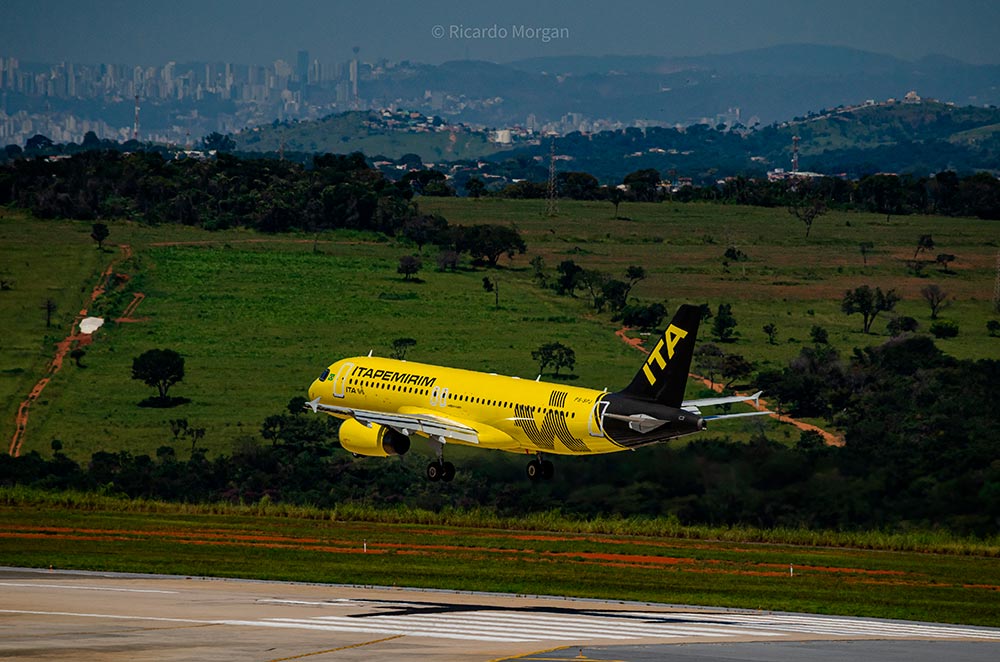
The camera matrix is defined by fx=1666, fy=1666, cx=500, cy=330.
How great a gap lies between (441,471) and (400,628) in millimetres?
35042

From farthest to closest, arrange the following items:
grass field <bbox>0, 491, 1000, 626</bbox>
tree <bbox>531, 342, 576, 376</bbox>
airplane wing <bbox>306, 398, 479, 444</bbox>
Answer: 1. tree <bbox>531, 342, 576, 376</bbox>
2. airplane wing <bbox>306, 398, 479, 444</bbox>
3. grass field <bbox>0, 491, 1000, 626</bbox>

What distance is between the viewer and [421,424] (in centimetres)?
8344

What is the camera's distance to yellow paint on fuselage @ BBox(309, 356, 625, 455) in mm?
77625

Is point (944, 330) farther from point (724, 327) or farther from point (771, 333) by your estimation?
point (724, 327)

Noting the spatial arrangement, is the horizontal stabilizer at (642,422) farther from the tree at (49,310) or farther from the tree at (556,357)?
the tree at (49,310)

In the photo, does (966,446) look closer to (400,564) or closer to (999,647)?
(400,564)

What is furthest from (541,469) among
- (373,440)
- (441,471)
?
(373,440)

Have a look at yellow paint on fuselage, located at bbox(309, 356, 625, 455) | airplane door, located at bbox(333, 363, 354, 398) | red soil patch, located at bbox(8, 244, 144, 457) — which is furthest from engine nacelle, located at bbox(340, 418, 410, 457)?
red soil patch, located at bbox(8, 244, 144, 457)

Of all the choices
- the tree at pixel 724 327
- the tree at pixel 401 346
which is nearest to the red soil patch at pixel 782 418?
the tree at pixel 724 327

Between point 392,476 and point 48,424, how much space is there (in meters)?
41.7

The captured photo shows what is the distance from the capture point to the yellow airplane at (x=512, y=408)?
75.4 metres

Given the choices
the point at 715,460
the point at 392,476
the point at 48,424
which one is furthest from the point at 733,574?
the point at 48,424

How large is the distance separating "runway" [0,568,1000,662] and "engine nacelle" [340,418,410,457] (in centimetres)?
2212

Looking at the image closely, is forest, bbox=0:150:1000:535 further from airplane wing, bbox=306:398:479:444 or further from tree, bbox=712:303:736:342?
airplane wing, bbox=306:398:479:444
